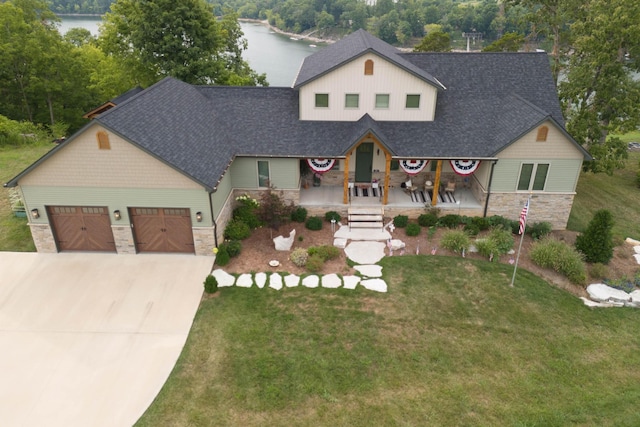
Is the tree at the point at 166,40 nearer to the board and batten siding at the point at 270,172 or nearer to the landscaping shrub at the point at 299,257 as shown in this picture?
the board and batten siding at the point at 270,172

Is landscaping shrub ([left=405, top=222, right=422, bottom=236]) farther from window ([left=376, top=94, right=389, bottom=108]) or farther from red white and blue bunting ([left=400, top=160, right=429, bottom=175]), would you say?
window ([left=376, top=94, right=389, bottom=108])

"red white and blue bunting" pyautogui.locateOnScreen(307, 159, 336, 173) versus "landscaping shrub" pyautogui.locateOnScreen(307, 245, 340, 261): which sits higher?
"red white and blue bunting" pyautogui.locateOnScreen(307, 159, 336, 173)

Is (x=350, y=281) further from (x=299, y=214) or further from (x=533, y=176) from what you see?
(x=533, y=176)

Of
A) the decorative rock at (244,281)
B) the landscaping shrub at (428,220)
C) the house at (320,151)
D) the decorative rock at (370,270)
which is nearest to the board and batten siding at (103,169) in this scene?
the house at (320,151)

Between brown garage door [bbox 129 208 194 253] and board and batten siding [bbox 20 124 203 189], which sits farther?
brown garage door [bbox 129 208 194 253]

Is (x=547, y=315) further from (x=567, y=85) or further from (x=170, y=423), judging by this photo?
(x=567, y=85)

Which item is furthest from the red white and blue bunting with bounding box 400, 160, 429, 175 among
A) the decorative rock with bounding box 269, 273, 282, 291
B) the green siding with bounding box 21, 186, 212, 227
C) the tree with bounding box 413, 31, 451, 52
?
the tree with bounding box 413, 31, 451, 52

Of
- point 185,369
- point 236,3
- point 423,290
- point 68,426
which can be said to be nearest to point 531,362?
point 423,290
